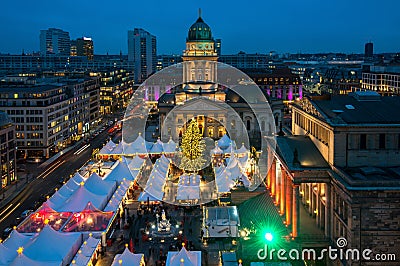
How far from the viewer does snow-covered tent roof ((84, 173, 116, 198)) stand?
5181 cm

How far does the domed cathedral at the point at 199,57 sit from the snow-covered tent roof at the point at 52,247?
97.0 m

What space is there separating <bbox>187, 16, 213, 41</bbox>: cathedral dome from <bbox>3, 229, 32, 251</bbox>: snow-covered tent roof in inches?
4429

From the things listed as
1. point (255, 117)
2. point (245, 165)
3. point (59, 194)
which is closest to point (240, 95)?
point (255, 117)

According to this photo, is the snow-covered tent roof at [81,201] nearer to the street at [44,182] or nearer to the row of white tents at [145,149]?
the street at [44,182]

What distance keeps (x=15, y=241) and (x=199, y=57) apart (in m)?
109

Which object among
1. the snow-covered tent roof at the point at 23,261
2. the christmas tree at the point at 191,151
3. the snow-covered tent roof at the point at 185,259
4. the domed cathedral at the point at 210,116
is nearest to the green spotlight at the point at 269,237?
the snow-covered tent roof at the point at 185,259

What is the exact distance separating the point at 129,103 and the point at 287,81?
54268 mm

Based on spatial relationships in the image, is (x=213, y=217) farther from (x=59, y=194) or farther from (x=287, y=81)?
(x=287, y=81)

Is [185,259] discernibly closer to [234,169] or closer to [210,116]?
[234,169]

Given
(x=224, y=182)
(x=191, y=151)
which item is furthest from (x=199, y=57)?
(x=224, y=182)

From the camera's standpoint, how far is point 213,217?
46.2 metres

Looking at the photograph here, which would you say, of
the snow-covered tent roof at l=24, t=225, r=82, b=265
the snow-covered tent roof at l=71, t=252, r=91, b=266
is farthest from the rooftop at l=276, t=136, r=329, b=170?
the snow-covered tent roof at l=24, t=225, r=82, b=265

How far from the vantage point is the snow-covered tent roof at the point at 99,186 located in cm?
5181

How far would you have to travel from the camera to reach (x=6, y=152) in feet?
215
